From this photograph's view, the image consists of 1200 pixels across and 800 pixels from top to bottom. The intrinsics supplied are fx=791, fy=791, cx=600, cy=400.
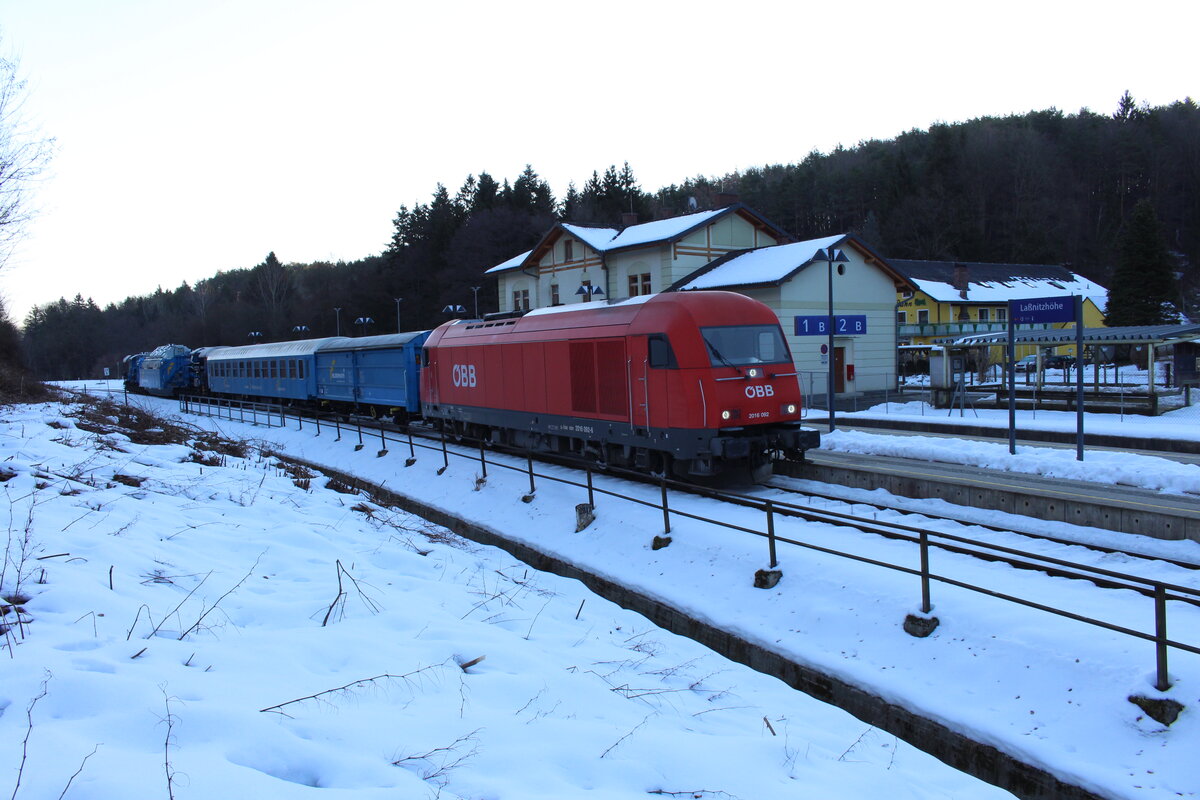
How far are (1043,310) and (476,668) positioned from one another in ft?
45.3

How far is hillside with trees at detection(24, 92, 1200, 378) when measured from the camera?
7744 centimetres

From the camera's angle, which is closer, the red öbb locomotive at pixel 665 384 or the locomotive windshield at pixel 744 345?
the red öbb locomotive at pixel 665 384

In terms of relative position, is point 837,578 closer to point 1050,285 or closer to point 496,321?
point 496,321

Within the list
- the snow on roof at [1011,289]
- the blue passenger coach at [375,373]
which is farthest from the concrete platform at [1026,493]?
the snow on roof at [1011,289]

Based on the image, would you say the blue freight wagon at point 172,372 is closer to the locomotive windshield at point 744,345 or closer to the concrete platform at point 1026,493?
the locomotive windshield at point 744,345

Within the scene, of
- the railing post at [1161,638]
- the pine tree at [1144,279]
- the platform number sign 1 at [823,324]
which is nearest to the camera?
the railing post at [1161,638]

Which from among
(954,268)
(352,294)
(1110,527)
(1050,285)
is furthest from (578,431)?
(352,294)

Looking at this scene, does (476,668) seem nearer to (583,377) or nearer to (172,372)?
(583,377)

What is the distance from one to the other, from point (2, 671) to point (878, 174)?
9629cm

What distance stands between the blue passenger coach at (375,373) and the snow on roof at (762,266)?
512 inches

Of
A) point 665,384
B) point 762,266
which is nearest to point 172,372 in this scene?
point 762,266

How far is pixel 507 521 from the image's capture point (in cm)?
1391

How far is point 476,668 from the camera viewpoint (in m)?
5.60

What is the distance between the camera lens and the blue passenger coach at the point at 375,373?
25.2m
